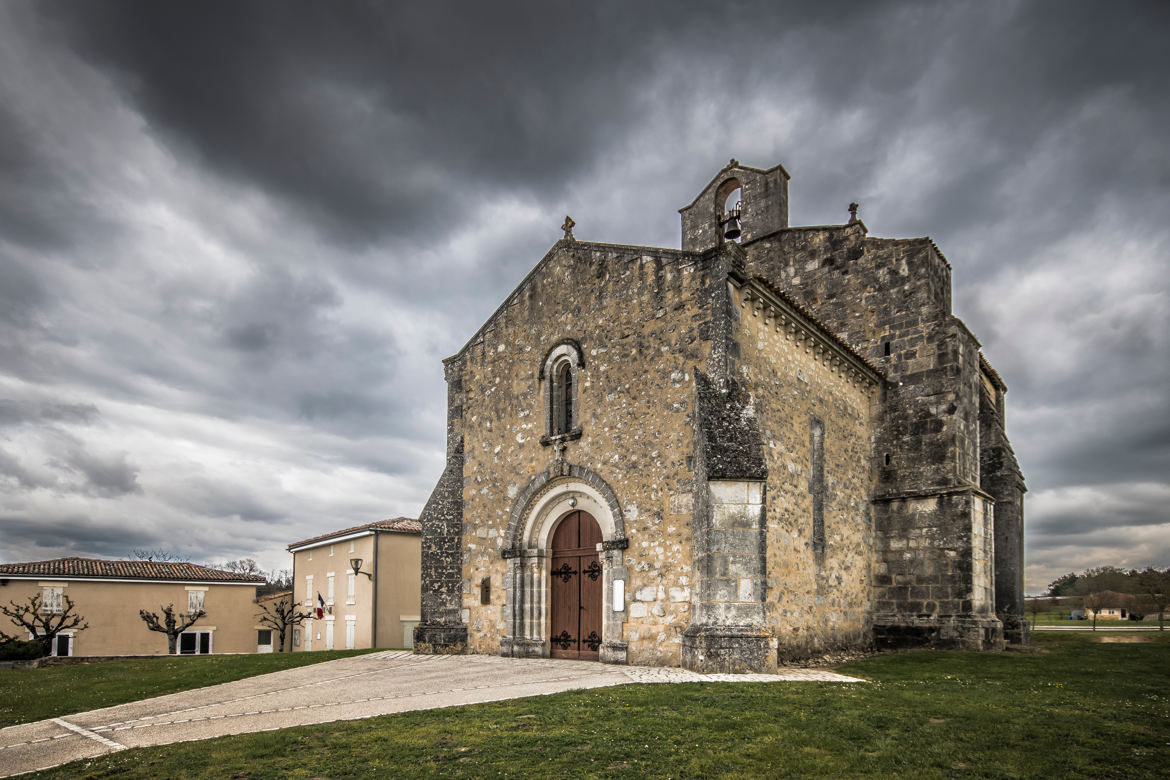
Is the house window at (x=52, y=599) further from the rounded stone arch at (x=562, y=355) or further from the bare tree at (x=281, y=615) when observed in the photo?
the rounded stone arch at (x=562, y=355)

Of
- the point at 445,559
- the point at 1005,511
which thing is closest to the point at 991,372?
the point at 1005,511

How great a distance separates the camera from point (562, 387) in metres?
16.3

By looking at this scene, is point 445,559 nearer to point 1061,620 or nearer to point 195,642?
point 195,642

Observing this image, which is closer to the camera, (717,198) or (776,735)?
(776,735)

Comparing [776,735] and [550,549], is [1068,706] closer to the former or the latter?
[776,735]

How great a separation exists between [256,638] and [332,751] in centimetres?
3577

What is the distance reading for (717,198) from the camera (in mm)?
20953

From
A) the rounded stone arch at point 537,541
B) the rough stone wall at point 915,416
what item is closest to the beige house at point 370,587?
the rounded stone arch at point 537,541

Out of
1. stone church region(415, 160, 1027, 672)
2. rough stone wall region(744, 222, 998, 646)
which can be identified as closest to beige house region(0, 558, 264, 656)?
stone church region(415, 160, 1027, 672)

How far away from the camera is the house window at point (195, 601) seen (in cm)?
3572

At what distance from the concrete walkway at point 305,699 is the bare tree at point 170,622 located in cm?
2223

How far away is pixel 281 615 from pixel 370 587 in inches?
408

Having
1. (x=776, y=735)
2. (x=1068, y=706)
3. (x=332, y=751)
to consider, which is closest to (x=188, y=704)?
(x=332, y=751)

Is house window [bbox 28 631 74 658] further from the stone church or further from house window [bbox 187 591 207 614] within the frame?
the stone church
